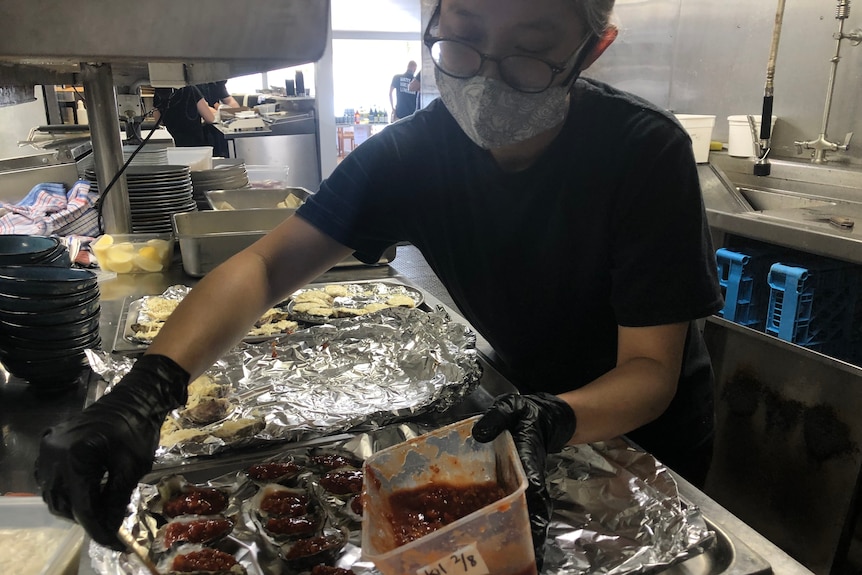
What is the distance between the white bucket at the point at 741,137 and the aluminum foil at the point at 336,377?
219 centimetres

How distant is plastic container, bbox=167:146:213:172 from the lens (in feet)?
10.7

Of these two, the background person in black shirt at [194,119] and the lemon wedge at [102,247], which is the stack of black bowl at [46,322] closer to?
the lemon wedge at [102,247]

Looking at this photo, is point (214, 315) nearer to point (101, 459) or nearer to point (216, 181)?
point (101, 459)

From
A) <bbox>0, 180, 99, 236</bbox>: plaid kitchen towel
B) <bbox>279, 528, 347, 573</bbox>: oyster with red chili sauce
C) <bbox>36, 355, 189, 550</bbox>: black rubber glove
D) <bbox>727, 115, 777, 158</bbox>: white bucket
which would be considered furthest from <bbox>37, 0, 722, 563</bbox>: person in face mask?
<bbox>727, 115, 777, 158</bbox>: white bucket

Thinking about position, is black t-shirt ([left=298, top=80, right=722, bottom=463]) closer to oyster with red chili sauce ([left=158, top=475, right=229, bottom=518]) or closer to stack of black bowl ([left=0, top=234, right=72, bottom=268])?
oyster with red chili sauce ([left=158, top=475, right=229, bottom=518])

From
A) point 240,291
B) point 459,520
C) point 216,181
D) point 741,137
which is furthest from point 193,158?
point 459,520

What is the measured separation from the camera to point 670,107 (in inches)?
158

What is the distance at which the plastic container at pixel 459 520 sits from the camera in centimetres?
68

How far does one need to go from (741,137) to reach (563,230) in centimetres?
243

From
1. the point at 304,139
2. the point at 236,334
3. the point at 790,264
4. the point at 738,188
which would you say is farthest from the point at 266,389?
the point at 304,139

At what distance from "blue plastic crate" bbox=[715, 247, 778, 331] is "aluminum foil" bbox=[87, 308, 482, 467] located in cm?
139

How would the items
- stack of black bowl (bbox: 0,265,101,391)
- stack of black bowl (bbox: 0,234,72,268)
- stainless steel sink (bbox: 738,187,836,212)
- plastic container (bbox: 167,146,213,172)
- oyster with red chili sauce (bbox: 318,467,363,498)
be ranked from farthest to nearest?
plastic container (bbox: 167,146,213,172) < stainless steel sink (bbox: 738,187,836,212) < stack of black bowl (bbox: 0,234,72,268) < stack of black bowl (bbox: 0,265,101,391) < oyster with red chili sauce (bbox: 318,467,363,498)

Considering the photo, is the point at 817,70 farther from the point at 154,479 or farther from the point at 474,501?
the point at 154,479

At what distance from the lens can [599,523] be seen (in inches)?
37.8
